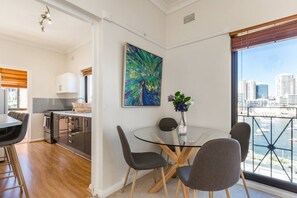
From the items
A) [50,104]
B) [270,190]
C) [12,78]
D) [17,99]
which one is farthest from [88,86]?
[270,190]

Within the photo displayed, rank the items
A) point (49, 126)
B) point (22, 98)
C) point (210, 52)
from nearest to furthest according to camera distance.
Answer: point (210, 52) → point (49, 126) → point (22, 98)

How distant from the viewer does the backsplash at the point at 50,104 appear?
4426 millimetres

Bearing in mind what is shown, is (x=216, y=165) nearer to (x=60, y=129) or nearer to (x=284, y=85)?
(x=284, y=85)

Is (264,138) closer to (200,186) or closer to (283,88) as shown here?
(283,88)

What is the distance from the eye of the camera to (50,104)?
185 inches

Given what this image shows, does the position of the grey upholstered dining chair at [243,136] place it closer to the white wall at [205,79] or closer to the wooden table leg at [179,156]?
the white wall at [205,79]

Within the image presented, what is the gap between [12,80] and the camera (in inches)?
183

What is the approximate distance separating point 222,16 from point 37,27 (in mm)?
3800

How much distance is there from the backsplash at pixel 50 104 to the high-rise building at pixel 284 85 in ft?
15.6

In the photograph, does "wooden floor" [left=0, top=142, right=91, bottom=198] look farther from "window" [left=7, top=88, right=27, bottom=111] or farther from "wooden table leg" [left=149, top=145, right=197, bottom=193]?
"window" [left=7, top=88, right=27, bottom=111]

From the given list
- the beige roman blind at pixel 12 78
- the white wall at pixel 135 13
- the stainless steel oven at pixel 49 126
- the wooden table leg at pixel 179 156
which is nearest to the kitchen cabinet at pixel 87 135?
the wooden table leg at pixel 179 156

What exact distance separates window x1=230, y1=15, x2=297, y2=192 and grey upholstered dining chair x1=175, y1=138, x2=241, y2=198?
4.19 feet

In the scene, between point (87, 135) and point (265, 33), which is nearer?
point (265, 33)

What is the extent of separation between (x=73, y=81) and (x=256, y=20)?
4.40m
